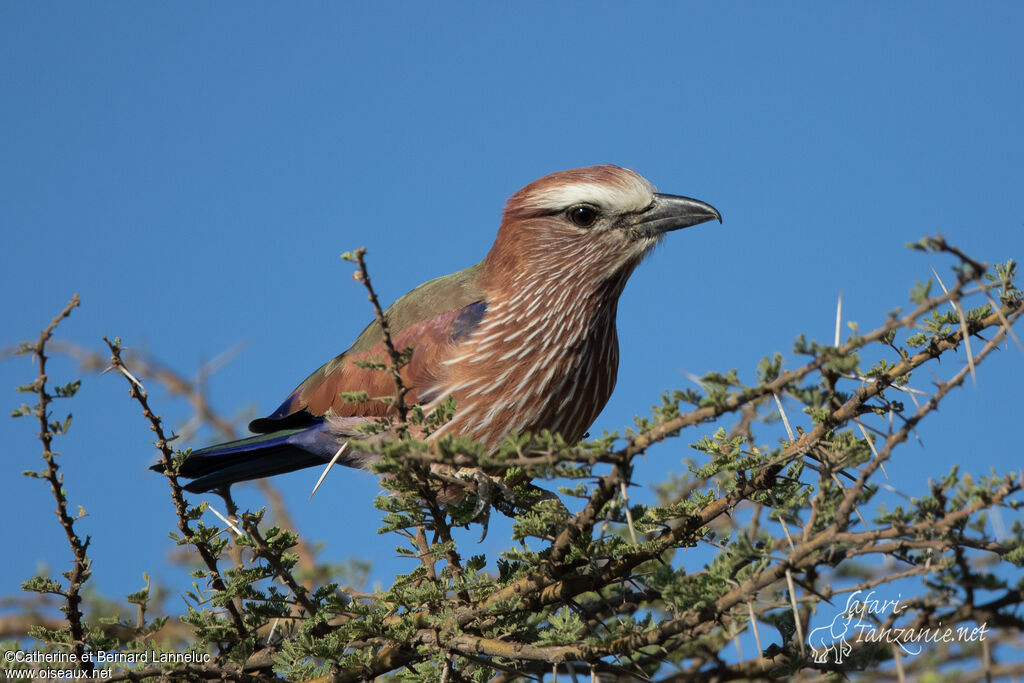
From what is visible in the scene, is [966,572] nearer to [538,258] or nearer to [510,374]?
[510,374]

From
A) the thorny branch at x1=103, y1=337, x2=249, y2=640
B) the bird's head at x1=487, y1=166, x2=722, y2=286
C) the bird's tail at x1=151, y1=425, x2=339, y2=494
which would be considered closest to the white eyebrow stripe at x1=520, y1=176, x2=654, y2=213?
the bird's head at x1=487, y1=166, x2=722, y2=286

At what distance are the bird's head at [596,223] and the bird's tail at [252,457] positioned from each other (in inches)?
52.3

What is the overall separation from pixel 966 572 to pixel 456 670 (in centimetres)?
163

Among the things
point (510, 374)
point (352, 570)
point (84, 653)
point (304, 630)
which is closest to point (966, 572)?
point (304, 630)

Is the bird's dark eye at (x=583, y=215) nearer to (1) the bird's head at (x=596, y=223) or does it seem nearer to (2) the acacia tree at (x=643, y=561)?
(1) the bird's head at (x=596, y=223)

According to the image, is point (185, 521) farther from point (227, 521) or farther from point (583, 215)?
point (583, 215)

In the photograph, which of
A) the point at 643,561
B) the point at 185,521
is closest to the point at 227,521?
the point at 185,521

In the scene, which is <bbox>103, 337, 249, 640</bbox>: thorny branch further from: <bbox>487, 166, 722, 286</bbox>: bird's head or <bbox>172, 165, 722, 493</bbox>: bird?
<bbox>487, 166, 722, 286</bbox>: bird's head

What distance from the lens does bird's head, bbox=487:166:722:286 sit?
4844mm

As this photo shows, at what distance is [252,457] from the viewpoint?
476 centimetres

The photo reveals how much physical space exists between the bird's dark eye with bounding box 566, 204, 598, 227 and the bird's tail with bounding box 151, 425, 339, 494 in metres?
1.71

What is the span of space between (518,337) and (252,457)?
4.96 ft

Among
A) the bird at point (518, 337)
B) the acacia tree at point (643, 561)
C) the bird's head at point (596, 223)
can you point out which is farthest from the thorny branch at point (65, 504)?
the bird's head at point (596, 223)

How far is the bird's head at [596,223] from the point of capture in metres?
4.84
